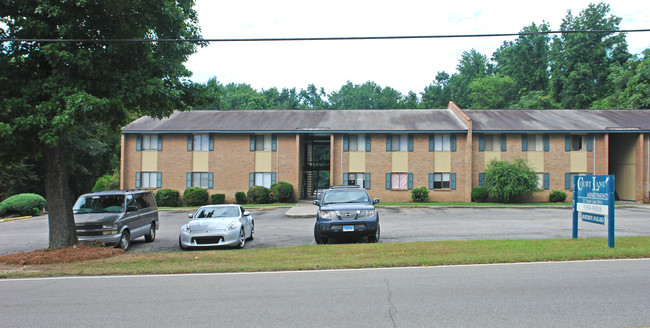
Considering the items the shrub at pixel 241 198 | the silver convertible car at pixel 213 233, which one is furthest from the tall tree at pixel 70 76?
the shrub at pixel 241 198

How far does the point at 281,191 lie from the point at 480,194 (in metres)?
15.1

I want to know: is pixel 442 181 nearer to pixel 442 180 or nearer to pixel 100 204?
pixel 442 180

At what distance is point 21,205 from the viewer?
2738cm

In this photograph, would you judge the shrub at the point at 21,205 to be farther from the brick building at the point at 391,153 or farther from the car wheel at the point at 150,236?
the car wheel at the point at 150,236

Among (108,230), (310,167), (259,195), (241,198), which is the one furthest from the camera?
(310,167)

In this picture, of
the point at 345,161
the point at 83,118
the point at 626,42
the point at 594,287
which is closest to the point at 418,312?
the point at 594,287

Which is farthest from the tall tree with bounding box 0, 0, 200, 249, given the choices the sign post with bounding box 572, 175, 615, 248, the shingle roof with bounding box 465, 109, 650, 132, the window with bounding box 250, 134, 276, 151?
the shingle roof with bounding box 465, 109, 650, 132

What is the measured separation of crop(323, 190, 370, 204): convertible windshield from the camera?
1400 centimetres

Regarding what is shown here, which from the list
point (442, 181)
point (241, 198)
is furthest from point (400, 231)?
point (241, 198)

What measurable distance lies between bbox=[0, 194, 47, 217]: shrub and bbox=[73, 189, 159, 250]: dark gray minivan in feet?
54.7

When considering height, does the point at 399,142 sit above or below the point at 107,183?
above

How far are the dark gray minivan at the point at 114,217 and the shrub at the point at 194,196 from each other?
18793mm

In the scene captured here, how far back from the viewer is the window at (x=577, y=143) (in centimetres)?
3562

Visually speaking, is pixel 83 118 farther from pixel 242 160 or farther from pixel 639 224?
pixel 242 160
